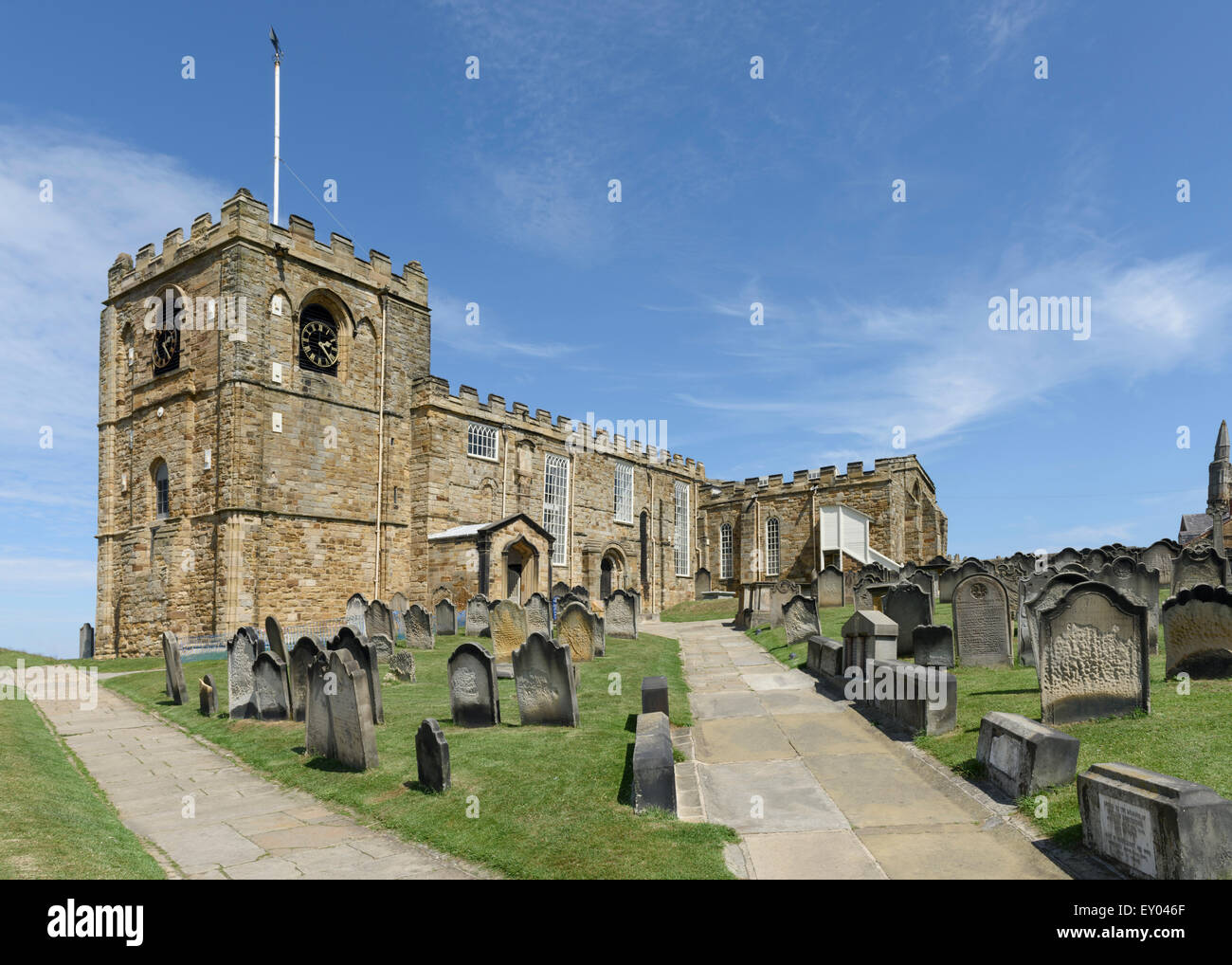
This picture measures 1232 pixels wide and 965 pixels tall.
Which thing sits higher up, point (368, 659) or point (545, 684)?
point (368, 659)

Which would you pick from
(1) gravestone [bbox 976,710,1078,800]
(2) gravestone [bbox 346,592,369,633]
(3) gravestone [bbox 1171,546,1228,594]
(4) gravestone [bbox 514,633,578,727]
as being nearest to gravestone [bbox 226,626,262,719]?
(4) gravestone [bbox 514,633,578,727]

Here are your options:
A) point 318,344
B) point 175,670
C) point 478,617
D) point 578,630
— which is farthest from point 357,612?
point 318,344

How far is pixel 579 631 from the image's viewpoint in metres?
16.2

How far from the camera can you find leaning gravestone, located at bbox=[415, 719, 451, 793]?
7090mm

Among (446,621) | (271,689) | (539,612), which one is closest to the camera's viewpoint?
(271,689)

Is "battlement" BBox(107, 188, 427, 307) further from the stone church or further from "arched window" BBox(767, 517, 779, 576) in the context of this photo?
"arched window" BBox(767, 517, 779, 576)

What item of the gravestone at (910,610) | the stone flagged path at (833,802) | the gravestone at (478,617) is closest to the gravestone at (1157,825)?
the stone flagged path at (833,802)

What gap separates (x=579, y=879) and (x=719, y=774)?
119 inches

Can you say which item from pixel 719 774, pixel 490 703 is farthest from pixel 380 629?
pixel 719 774

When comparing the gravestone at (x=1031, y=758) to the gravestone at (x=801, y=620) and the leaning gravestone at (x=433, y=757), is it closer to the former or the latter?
the leaning gravestone at (x=433, y=757)

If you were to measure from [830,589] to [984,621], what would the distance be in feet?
48.8

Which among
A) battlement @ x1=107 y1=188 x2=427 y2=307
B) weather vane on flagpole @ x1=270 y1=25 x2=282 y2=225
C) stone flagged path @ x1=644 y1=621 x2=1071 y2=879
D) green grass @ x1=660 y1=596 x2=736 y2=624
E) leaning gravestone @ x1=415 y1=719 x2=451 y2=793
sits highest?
weather vane on flagpole @ x1=270 y1=25 x2=282 y2=225

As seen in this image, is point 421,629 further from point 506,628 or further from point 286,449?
point 286,449

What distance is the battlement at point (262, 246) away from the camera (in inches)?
961
